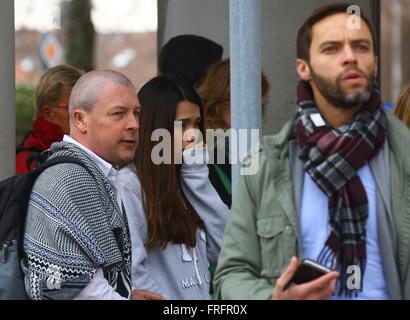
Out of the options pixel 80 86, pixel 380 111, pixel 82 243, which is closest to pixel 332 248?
pixel 380 111

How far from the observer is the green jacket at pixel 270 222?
11.6 feet

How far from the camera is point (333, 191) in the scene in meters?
3.53

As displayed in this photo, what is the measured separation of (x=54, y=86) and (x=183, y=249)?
6.73ft

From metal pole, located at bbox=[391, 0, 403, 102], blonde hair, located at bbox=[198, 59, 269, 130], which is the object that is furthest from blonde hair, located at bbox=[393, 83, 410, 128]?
metal pole, located at bbox=[391, 0, 403, 102]

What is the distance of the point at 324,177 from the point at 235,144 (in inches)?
27.7

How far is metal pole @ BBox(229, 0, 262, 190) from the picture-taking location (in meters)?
4.19

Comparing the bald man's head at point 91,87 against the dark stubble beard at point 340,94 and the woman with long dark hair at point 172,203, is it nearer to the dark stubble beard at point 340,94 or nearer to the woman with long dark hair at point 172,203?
the woman with long dark hair at point 172,203

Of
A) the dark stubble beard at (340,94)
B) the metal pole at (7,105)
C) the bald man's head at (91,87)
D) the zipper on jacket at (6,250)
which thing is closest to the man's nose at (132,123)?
the bald man's head at (91,87)

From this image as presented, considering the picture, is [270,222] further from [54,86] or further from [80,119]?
[54,86]

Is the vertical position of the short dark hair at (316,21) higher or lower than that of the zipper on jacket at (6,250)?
higher

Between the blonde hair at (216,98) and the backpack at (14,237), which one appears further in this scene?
the blonde hair at (216,98)

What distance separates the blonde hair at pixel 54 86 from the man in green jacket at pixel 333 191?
309 cm

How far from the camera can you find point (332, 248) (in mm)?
3521

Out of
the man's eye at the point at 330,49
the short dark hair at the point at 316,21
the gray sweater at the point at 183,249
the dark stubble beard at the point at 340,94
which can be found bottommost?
the gray sweater at the point at 183,249
